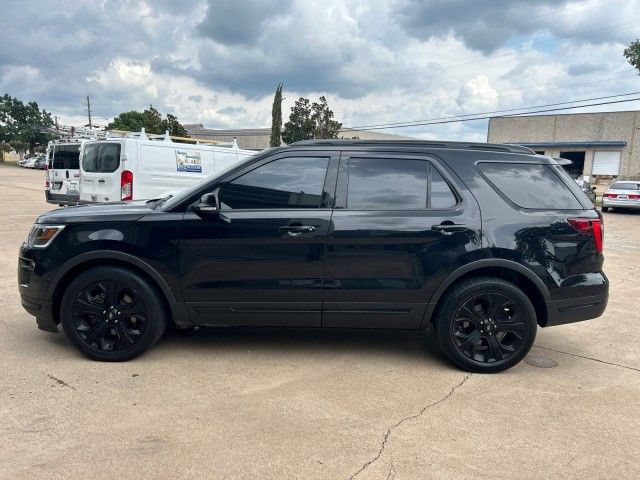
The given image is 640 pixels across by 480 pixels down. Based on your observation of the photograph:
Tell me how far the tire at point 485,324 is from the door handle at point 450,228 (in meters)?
0.43

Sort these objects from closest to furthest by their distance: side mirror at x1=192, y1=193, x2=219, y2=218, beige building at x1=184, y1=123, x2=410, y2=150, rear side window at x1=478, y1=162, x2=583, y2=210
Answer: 1. side mirror at x1=192, y1=193, x2=219, y2=218
2. rear side window at x1=478, y1=162, x2=583, y2=210
3. beige building at x1=184, y1=123, x2=410, y2=150

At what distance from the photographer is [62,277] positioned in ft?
13.5

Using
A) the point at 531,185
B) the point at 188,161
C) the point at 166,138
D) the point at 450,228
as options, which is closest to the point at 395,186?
the point at 450,228

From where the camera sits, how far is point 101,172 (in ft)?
38.9

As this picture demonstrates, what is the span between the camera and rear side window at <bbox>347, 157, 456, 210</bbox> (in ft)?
13.5

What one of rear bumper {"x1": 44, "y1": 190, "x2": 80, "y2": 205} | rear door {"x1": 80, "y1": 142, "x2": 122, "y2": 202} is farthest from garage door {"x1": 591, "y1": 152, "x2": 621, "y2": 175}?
rear door {"x1": 80, "y1": 142, "x2": 122, "y2": 202}

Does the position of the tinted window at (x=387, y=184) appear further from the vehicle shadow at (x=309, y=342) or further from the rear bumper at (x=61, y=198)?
the rear bumper at (x=61, y=198)

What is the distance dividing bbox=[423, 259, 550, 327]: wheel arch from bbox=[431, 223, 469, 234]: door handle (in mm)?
285

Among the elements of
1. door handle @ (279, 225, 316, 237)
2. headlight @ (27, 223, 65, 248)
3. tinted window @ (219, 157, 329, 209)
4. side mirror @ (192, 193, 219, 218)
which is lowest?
headlight @ (27, 223, 65, 248)

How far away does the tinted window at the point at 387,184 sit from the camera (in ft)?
13.5

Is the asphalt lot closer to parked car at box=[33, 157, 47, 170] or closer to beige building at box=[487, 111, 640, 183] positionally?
beige building at box=[487, 111, 640, 183]

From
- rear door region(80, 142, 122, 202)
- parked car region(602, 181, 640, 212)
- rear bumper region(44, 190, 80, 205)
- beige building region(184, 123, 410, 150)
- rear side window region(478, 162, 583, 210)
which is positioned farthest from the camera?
beige building region(184, 123, 410, 150)

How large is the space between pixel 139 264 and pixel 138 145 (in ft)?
27.9

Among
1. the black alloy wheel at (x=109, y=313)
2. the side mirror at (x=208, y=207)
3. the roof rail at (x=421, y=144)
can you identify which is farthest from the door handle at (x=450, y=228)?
the black alloy wheel at (x=109, y=313)
